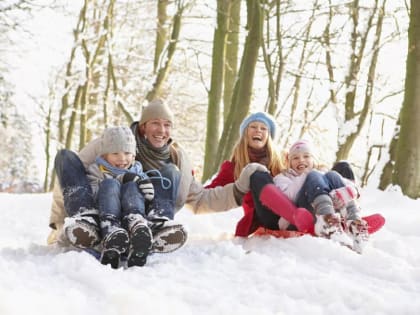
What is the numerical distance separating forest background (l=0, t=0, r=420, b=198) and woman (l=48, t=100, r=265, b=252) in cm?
246

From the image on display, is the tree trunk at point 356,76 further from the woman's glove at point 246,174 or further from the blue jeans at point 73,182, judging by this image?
the blue jeans at point 73,182

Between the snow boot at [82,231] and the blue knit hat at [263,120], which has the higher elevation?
the blue knit hat at [263,120]

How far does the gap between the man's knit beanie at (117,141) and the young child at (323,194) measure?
98cm

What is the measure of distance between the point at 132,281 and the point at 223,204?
1.52 m

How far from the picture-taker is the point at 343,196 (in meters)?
3.34

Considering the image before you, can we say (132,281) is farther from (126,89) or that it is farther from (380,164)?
(126,89)

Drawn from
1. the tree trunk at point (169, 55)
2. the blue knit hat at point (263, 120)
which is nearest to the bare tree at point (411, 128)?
the blue knit hat at point (263, 120)

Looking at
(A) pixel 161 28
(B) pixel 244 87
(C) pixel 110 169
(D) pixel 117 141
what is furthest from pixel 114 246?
(A) pixel 161 28

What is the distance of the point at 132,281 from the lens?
2398mm

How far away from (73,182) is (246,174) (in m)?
1.07

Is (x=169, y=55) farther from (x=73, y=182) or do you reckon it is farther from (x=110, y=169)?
(x=73, y=182)

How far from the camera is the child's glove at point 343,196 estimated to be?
334cm

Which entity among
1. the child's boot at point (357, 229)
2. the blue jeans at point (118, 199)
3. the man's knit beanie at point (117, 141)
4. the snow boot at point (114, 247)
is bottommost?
the snow boot at point (114, 247)

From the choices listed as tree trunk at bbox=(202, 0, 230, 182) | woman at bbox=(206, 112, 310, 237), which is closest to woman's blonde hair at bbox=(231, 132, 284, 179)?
woman at bbox=(206, 112, 310, 237)
